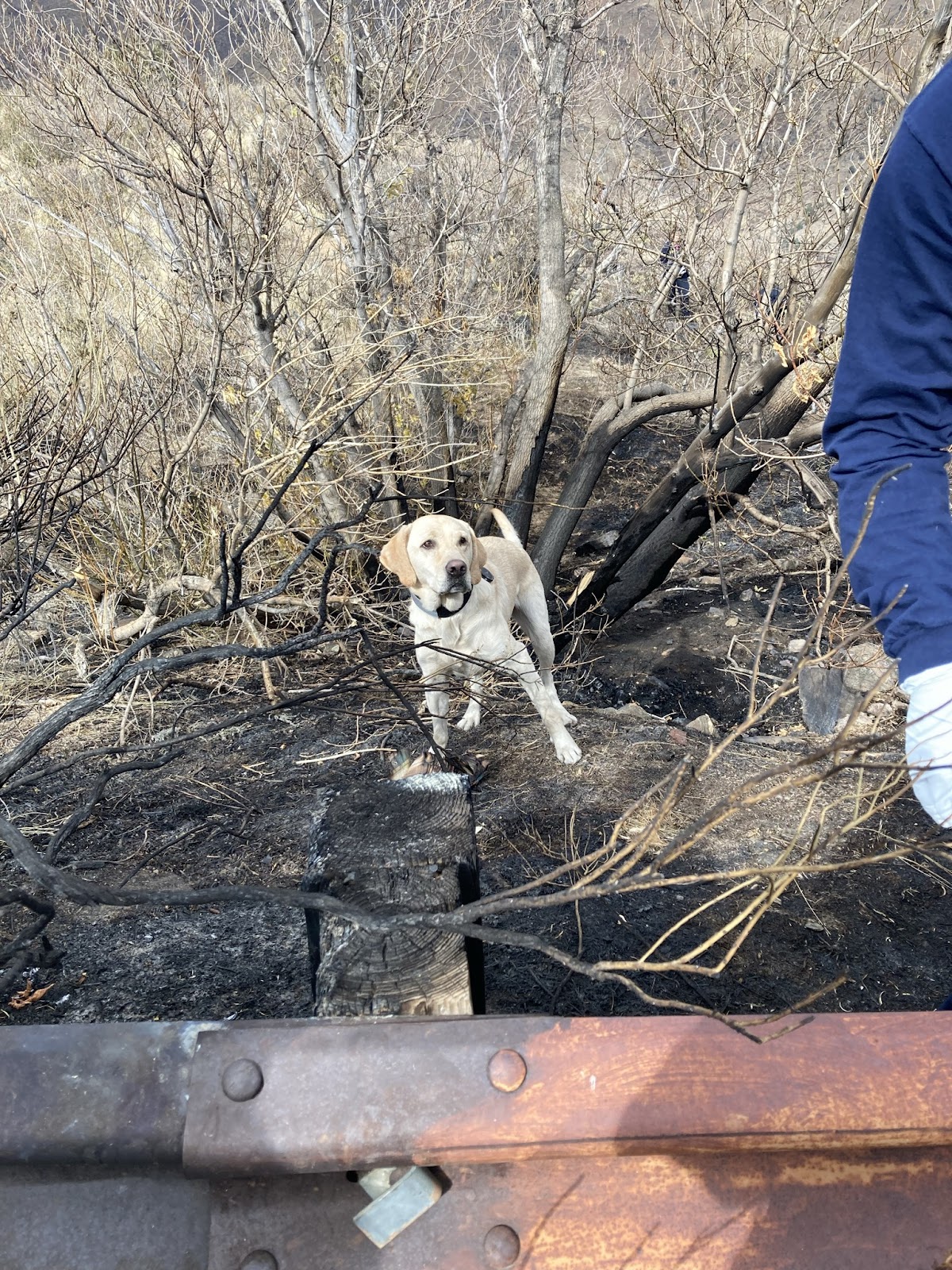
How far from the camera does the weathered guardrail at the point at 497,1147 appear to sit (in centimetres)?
100

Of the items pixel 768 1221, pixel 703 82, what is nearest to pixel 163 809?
pixel 768 1221

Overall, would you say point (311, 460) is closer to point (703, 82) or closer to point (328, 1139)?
point (703, 82)

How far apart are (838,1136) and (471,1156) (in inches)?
16.0

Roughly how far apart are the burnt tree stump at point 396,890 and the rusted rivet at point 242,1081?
234 millimetres

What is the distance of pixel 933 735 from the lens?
118 centimetres

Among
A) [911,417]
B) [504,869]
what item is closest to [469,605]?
[504,869]

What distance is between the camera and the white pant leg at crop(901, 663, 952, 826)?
1.18 metres

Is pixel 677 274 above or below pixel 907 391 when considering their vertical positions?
below

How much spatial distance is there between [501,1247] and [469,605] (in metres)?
3.24

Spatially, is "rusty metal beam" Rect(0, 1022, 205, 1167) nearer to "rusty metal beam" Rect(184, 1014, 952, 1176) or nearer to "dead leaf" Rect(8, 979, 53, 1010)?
"rusty metal beam" Rect(184, 1014, 952, 1176)

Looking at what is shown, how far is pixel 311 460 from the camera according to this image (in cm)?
531

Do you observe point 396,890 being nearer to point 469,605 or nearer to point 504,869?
point 504,869

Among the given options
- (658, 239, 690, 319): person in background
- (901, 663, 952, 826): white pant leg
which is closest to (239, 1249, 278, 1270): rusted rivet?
(901, 663, 952, 826): white pant leg

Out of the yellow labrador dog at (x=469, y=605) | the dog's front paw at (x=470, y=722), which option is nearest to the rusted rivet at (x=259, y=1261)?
the yellow labrador dog at (x=469, y=605)
